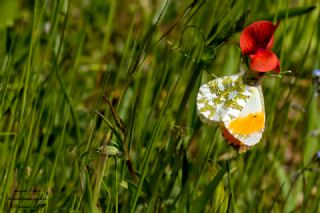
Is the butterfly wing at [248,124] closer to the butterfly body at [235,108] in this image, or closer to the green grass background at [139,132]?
the butterfly body at [235,108]

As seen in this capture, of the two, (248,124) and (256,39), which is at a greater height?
(256,39)

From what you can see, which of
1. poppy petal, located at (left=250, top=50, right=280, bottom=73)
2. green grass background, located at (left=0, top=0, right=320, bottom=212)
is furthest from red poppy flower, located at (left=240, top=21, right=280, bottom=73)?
green grass background, located at (left=0, top=0, right=320, bottom=212)

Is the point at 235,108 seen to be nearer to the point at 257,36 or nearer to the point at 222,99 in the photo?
the point at 222,99

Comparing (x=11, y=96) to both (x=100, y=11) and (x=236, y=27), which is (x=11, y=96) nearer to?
(x=236, y=27)

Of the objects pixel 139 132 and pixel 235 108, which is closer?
pixel 235 108

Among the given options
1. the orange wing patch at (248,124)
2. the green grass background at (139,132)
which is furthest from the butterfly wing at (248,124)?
the green grass background at (139,132)

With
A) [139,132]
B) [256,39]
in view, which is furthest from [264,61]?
[139,132]
